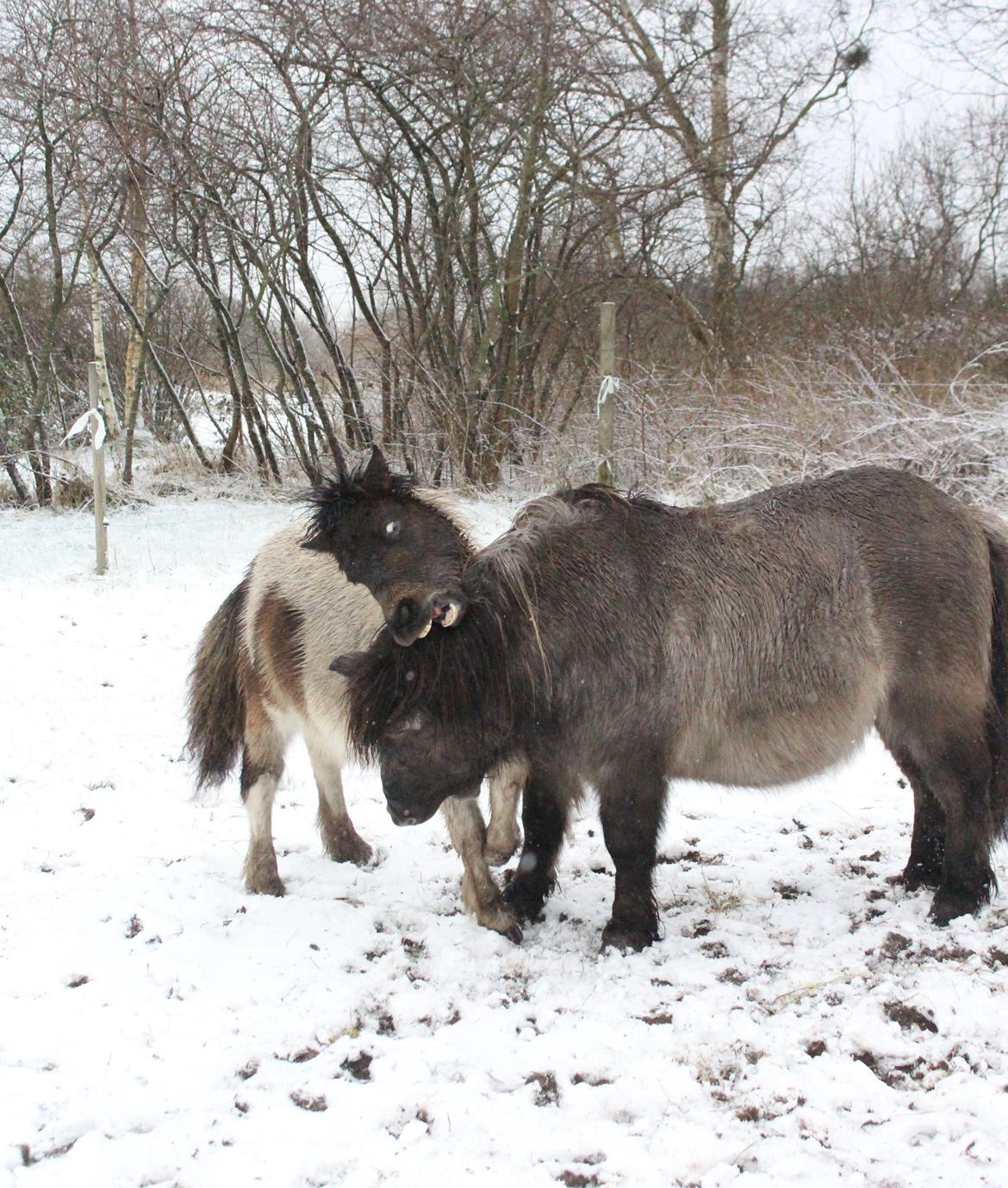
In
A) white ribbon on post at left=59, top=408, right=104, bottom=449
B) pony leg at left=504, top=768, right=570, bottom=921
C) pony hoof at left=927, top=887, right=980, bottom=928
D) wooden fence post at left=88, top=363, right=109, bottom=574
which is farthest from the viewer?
wooden fence post at left=88, top=363, right=109, bottom=574

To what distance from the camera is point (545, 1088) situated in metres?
2.48

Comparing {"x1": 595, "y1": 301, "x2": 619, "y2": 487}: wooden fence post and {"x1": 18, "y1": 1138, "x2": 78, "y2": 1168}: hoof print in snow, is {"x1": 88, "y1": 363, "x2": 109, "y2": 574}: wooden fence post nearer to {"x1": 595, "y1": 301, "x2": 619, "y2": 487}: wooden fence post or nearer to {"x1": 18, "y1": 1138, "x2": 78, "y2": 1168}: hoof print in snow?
Answer: {"x1": 595, "y1": 301, "x2": 619, "y2": 487}: wooden fence post

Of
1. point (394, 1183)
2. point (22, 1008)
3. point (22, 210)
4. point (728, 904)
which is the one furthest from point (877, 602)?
point (22, 210)

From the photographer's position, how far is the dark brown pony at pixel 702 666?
10.1 feet

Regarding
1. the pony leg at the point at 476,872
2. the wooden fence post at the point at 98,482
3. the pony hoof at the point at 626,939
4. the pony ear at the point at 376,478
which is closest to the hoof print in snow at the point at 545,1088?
the pony hoof at the point at 626,939

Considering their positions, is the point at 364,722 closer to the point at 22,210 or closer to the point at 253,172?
the point at 253,172

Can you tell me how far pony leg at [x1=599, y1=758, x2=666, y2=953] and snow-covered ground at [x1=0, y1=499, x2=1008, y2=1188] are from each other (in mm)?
121

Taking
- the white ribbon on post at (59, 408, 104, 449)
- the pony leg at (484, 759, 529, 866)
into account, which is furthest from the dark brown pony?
the white ribbon on post at (59, 408, 104, 449)

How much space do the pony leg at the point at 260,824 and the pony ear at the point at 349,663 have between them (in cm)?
100

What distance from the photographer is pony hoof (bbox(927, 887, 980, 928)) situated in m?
3.26

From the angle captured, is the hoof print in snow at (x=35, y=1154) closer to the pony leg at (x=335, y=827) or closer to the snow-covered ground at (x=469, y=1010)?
the snow-covered ground at (x=469, y=1010)

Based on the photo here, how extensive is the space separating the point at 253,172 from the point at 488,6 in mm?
3654

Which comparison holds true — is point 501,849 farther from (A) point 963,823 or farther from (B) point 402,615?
(A) point 963,823

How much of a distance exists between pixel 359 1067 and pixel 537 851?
1110 mm
